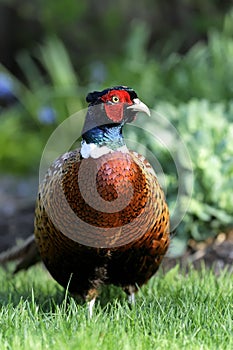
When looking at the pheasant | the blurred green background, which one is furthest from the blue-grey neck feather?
the blurred green background

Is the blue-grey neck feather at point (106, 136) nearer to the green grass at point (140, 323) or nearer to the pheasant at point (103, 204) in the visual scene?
the pheasant at point (103, 204)

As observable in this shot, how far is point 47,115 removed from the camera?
21.2 feet

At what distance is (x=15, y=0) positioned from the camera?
9.09 metres

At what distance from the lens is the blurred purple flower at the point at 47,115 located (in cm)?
644

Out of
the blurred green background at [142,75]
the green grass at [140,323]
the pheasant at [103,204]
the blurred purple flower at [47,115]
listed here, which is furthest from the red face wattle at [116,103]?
the blurred purple flower at [47,115]

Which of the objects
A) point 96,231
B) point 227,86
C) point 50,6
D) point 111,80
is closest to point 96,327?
point 96,231

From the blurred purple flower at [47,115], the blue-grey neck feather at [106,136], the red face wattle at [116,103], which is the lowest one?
the blue-grey neck feather at [106,136]

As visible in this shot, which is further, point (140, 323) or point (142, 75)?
point (142, 75)

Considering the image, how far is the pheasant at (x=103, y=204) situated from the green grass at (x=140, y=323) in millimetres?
200

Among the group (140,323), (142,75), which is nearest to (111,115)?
(140,323)

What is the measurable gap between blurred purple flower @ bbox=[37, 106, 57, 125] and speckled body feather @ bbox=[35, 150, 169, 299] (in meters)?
3.13

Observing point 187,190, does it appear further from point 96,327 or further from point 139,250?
point 96,327

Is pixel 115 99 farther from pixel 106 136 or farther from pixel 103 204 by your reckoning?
pixel 103 204

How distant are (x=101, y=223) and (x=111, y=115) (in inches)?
17.1
